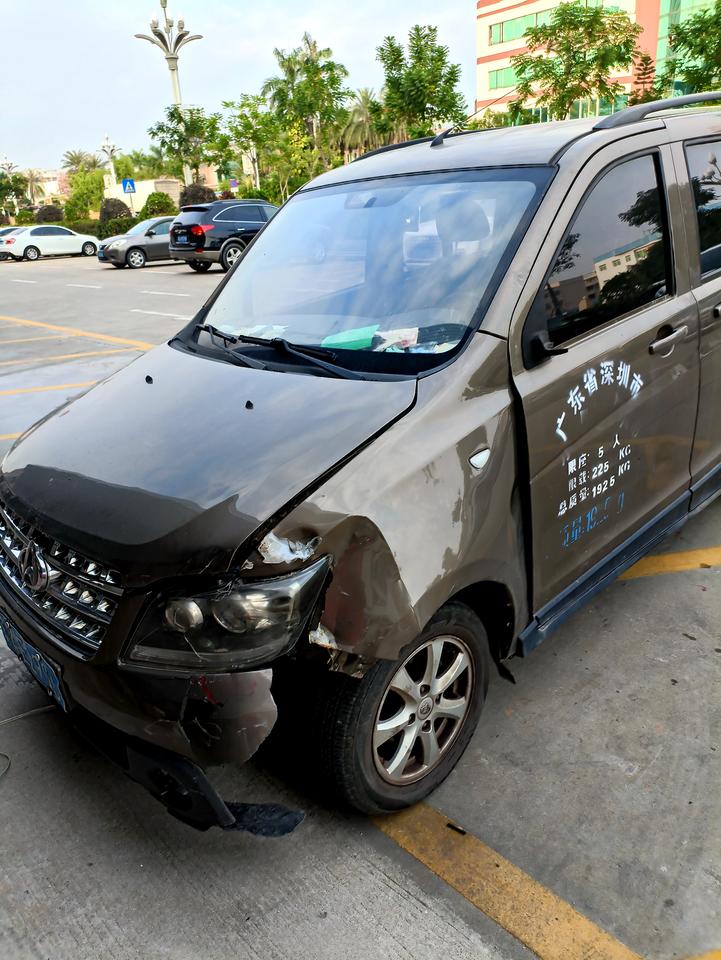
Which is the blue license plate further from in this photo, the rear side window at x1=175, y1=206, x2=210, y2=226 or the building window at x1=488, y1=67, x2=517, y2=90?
the building window at x1=488, y1=67, x2=517, y2=90

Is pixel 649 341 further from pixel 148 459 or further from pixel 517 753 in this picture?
pixel 148 459

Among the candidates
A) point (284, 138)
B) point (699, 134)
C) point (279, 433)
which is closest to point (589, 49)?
point (284, 138)

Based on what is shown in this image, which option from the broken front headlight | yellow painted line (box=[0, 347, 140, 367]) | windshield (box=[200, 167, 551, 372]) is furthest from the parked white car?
the broken front headlight

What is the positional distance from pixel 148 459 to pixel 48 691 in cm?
75

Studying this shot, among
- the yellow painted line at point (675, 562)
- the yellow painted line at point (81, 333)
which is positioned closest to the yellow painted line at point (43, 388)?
the yellow painted line at point (81, 333)

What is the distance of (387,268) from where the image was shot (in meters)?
2.88

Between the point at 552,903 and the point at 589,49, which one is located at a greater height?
the point at 589,49

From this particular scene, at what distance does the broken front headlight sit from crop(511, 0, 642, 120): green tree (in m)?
25.0

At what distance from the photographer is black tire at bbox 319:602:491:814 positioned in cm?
214

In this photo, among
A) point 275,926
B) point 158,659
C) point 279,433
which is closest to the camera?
point 158,659

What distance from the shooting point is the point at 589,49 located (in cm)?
2431

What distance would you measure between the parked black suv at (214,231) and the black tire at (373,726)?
18.3 m

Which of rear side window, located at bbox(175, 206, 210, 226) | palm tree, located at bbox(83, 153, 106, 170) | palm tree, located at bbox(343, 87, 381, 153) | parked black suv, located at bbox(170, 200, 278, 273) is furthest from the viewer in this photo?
palm tree, located at bbox(83, 153, 106, 170)

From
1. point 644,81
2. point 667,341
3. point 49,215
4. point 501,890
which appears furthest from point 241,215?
point 49,215
